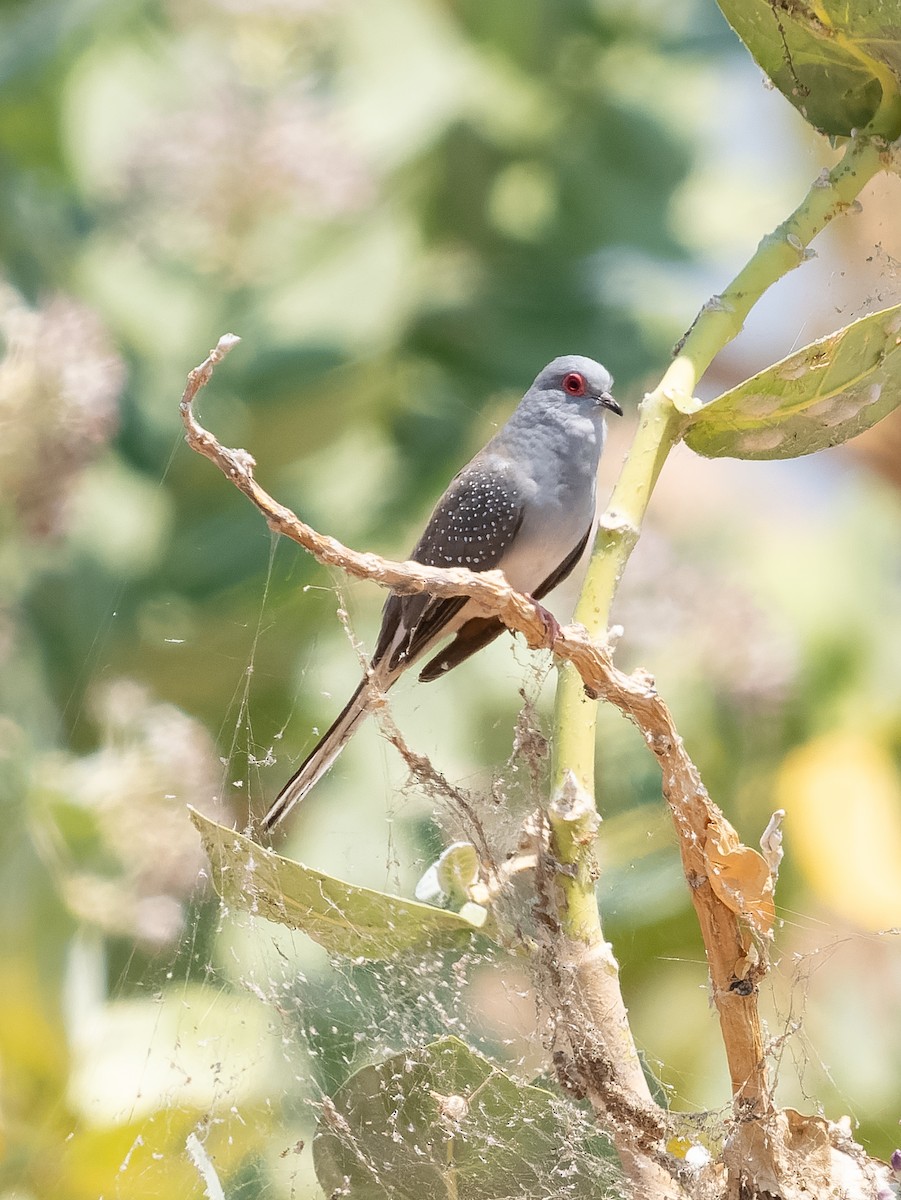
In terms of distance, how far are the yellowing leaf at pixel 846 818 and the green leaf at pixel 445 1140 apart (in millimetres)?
632

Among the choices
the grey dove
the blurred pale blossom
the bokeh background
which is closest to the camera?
the bokeh background

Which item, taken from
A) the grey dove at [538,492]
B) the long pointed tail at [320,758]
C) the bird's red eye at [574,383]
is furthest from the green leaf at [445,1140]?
the bird's red eye at [574,383]

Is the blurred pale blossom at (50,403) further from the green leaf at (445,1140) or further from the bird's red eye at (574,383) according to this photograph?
the green leaf at (445,1140)

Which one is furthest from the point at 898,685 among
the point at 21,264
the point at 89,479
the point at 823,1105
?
the point at 21,264

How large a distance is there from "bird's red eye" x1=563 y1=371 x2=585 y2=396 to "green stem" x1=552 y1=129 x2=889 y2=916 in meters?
0.35

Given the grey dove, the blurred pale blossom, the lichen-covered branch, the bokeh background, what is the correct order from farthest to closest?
the blurred pale blossom < the grey dove < the bokeh background < the lichen-covered branch

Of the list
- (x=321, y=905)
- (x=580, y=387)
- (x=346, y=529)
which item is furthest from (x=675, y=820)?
(x=346, y=529)

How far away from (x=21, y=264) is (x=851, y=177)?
1.10m

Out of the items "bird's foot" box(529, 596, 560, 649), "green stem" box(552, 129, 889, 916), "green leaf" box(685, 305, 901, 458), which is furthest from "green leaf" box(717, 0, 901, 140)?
"bird's foot" box(529, 596, 560, 649)

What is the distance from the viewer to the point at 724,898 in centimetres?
47

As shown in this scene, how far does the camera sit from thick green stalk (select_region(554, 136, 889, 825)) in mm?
498

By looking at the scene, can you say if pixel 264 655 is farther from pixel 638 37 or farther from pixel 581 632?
pixel 638 37

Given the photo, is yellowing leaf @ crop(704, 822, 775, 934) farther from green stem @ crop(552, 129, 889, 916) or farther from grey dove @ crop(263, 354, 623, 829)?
grey dove @ crop(263, 354, 623, 829)

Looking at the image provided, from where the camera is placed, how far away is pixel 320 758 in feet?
2.06
